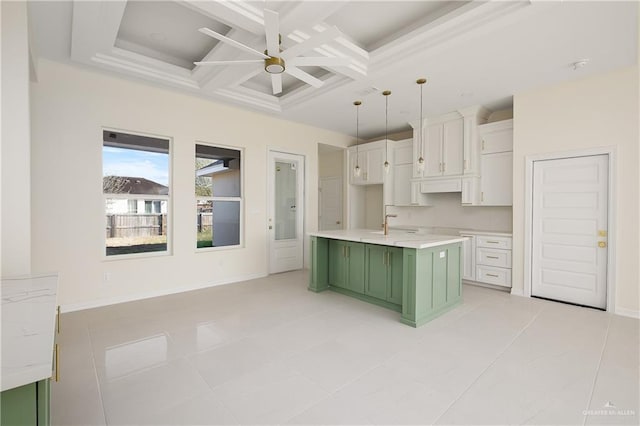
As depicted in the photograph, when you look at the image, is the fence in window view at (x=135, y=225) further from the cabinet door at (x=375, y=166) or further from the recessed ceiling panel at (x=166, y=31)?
the cabinet door at (x=375, y=166)

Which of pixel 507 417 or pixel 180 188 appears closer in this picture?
pixel 507 417

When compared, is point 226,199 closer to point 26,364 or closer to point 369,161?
point 369,161

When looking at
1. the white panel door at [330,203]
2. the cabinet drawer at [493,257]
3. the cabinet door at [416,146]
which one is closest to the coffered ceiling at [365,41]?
the cabinet door at [416,146]

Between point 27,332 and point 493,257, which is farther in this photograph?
point 493,257

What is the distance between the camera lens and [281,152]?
5676mm

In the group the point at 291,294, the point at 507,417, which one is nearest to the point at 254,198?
the point at 291,294

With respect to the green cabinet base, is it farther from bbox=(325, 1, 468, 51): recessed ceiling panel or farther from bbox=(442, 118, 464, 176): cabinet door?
bbox=(325, 1, 468, 51): recessed ceiling panel

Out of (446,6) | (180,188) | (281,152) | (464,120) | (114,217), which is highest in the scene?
(446,6)

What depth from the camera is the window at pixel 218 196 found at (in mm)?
4688

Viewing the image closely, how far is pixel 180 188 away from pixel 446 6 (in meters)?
3.90

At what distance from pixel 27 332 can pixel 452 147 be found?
212 inches

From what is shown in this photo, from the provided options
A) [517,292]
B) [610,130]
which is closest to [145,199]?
[517,292]

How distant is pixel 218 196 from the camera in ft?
16.0

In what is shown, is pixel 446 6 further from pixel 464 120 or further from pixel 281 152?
pixel 281 152
